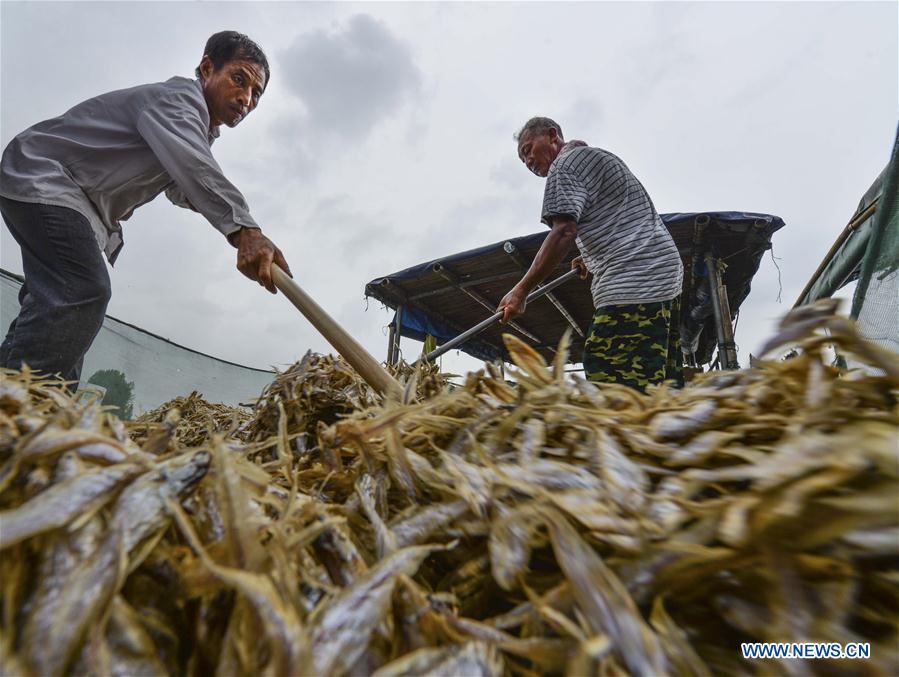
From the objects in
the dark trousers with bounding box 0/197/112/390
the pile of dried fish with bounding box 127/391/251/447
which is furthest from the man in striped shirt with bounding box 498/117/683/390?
the dark trousers with bounding box 0/197/112/390

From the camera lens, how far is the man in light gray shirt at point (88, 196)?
1.53 m

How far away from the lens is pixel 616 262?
231 cm

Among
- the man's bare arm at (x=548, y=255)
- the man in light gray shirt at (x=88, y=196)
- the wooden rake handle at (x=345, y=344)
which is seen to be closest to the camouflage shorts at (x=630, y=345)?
the man's bare arm at (x=548, y=255)

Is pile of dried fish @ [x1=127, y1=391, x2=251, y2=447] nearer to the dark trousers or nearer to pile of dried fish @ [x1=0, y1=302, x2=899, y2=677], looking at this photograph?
pile of dried fish @ [x1=0, y1=302, x2=899, y2=677]

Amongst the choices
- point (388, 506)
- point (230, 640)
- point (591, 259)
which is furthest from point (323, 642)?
point (591, 259)

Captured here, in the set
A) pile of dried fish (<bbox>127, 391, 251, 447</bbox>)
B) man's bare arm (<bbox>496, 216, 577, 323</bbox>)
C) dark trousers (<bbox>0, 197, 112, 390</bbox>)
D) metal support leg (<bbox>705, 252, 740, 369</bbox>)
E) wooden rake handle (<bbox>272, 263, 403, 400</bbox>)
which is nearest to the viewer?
pile of dried fish (<bbox>127, 391, 251, 447</bbox>)

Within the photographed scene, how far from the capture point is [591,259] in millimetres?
2500

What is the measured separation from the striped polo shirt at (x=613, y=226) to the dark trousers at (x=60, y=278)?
76.7 inches

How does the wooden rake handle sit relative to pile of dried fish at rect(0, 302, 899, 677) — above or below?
above

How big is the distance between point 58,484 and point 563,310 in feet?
18.1

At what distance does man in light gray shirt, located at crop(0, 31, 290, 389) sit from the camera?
153 cm

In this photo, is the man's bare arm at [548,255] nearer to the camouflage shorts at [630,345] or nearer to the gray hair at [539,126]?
the camouflage shorts at [630,345]

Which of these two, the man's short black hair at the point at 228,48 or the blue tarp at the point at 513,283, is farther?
the blue tarp at the point at 513,283

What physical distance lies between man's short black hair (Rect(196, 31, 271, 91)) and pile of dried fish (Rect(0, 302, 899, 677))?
220 centimetres
